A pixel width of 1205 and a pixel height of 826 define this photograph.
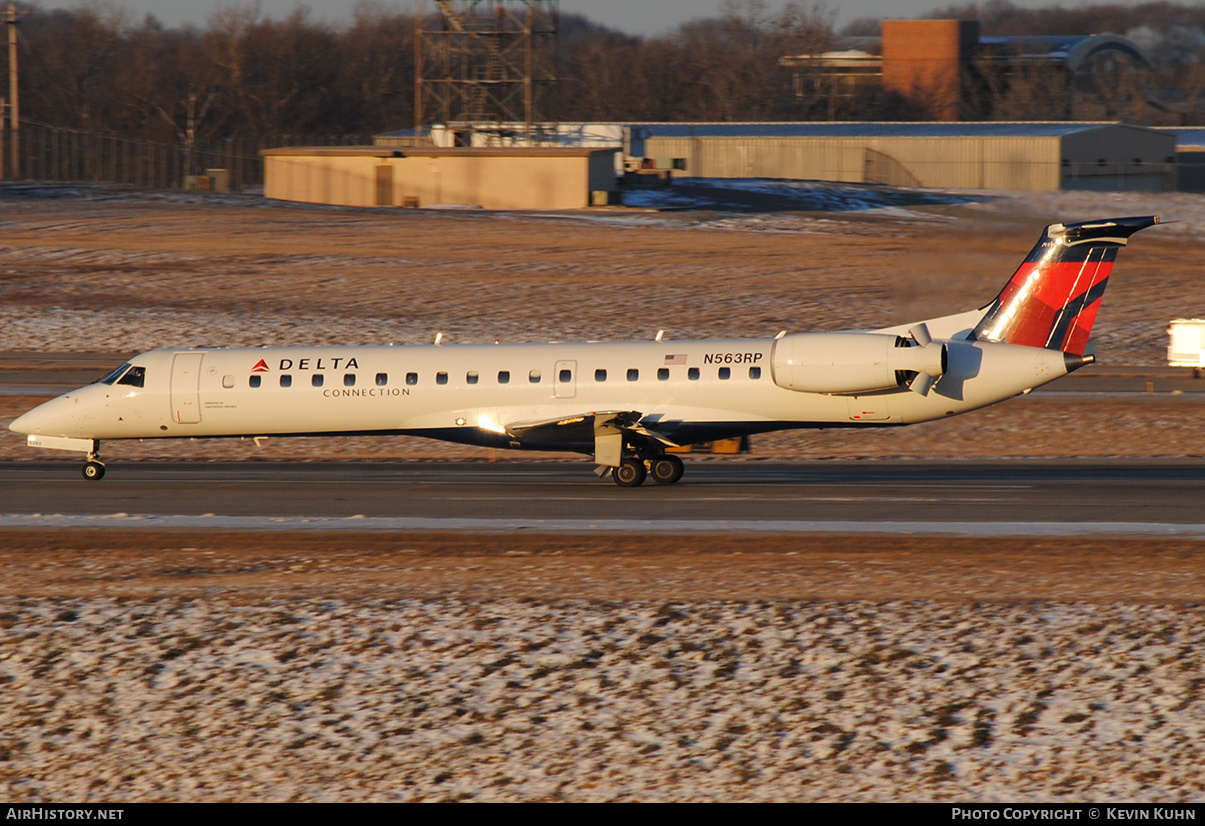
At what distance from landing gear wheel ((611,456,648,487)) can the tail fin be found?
664 centimetres

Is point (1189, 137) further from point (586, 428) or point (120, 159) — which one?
point (586, 428)

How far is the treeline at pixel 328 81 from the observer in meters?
105

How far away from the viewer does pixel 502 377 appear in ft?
81.0

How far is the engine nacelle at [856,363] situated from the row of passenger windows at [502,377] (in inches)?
28.3

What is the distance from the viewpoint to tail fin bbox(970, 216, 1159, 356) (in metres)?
23.8

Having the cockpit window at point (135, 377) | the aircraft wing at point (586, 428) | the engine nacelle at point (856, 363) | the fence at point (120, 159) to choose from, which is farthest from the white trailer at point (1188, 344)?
the fence at point (120, 159)

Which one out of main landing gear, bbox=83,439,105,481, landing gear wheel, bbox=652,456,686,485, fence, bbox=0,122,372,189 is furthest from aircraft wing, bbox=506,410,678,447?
fence, bbox=0,122,372,189

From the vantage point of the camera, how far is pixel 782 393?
77.7ft

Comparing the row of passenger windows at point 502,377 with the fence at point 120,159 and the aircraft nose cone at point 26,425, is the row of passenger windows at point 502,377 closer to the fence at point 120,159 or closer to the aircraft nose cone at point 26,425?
the aircraft nose cone at point 26,425

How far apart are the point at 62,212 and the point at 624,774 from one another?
5739cm

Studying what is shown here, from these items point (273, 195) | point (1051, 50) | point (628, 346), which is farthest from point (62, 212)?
point (1051, 50)

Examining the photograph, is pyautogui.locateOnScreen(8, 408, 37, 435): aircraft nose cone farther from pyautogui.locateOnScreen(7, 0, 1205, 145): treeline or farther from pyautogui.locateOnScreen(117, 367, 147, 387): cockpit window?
pyautogui.locateOnScreen(7, 0, 1205, 145): treeline

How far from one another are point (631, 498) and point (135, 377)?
10.2 metres

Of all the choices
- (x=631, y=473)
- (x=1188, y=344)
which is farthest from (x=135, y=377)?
(x=1188, y=344)
